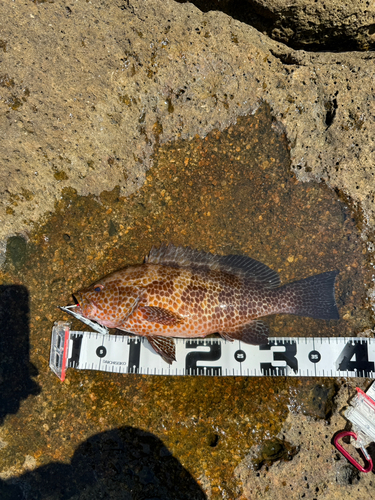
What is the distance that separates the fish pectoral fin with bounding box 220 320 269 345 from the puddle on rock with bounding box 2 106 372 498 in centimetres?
29

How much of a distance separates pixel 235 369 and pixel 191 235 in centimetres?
186

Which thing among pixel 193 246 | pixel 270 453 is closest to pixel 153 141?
pixel 193 246

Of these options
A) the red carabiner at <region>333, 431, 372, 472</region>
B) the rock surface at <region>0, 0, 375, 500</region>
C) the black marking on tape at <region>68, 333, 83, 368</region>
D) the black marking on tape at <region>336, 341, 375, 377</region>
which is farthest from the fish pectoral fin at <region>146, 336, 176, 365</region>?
the red carabiner at <region>333, 431, 372, 472</region>

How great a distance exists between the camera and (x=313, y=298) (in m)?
3.88

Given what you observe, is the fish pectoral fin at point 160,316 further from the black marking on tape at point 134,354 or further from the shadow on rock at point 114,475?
the shadow on rock at point 114,475

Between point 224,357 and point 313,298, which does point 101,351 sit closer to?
point 224,357

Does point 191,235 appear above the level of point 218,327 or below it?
above

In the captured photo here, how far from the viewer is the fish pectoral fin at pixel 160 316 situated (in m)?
3.70

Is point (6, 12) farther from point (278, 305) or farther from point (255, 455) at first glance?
point (255, 455)

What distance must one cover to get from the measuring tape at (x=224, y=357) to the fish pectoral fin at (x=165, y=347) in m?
0.17

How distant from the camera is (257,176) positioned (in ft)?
13.3

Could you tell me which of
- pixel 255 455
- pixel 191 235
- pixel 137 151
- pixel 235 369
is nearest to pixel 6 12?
pixel 137 151

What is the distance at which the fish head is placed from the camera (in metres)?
3.82

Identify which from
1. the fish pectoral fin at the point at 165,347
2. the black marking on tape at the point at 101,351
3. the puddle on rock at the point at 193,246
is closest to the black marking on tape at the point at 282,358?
the puddle on rock at the point at 193,246
